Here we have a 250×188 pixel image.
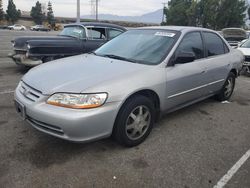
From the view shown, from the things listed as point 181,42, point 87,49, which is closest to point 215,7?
point 87,49

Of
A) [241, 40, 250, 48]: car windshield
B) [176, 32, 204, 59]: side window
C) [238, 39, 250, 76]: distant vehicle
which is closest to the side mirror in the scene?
[176, 32, 204, 59]: side window

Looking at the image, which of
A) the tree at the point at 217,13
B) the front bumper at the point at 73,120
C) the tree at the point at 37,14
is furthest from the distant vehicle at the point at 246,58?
the tree at the point at 37,14

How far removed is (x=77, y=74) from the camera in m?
3.08

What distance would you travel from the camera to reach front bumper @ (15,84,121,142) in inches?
104

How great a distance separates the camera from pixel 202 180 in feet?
8.68

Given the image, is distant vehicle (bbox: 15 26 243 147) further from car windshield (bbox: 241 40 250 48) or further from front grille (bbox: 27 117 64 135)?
car windshield (bbox: 241 40 250 48)

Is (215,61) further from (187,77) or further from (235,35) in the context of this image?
(235,35)

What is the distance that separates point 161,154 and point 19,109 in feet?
6.21


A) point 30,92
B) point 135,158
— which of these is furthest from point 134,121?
point 30,92

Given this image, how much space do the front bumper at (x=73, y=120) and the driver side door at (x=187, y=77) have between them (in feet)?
3.58

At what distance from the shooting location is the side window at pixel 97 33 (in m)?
7.50

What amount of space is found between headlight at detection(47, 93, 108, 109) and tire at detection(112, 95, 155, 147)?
0.37m

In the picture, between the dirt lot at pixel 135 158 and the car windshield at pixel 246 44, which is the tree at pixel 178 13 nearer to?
the car windshield at pixel 246 44

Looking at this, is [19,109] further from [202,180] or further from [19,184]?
[202,180]
